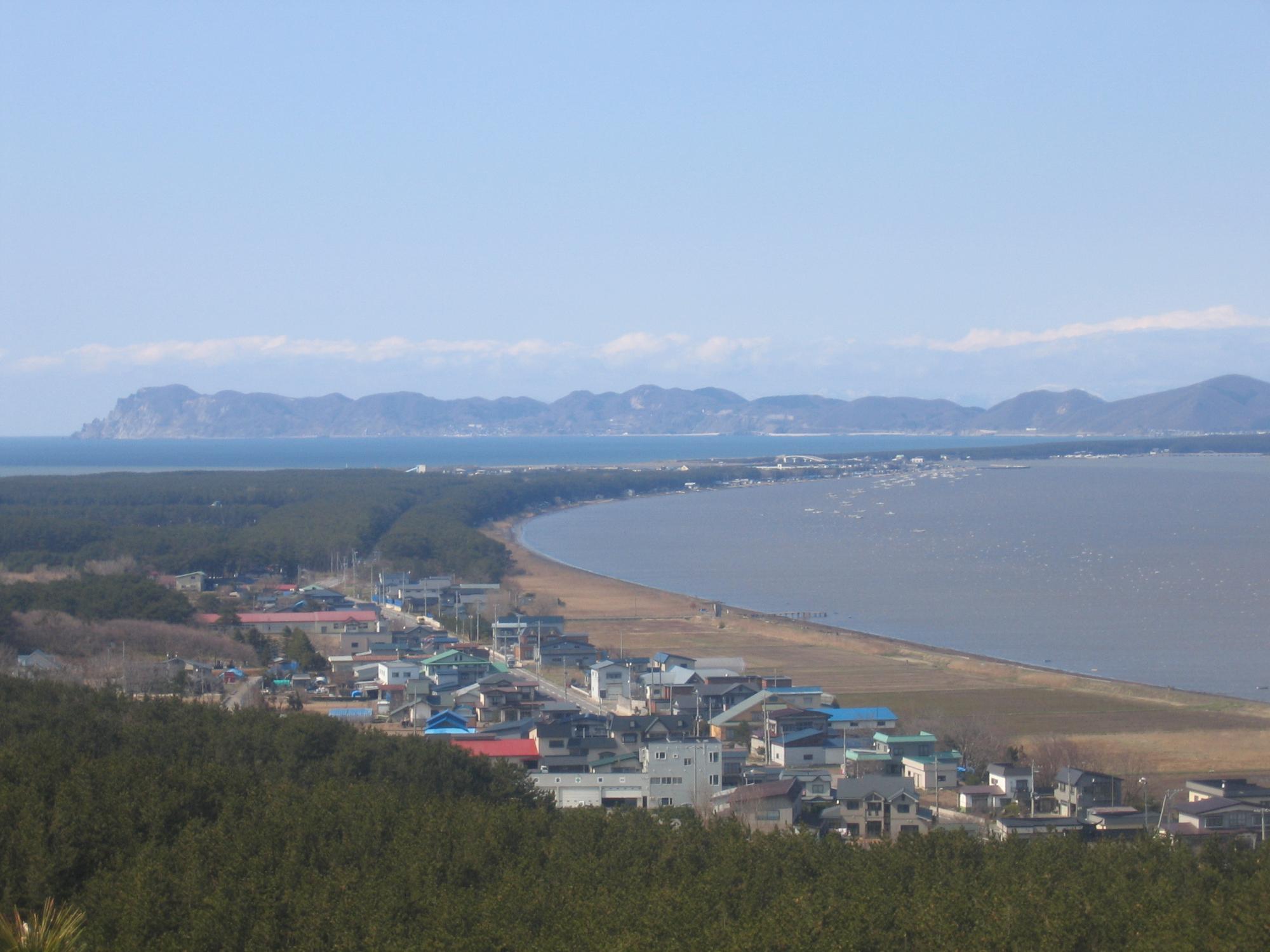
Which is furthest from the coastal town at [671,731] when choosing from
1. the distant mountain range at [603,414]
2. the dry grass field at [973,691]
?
the distant mountain range at [603,414]

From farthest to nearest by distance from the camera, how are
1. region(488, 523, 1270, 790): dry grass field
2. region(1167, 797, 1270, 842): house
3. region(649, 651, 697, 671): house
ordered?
region(649, 651, 697, 671): house
region(488, 523, 1270, 790): dry grass field
region(1167, 797, 1270, 842): house

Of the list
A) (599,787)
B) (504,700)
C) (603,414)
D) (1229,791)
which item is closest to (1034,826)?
(1229,791)

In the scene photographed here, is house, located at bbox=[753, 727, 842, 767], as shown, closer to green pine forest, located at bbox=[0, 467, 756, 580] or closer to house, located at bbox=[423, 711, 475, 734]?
house, located at bbox=[423, 711, 475, 734]

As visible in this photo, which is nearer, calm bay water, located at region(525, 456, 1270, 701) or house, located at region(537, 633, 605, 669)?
house, located at region(537, 633, 605, 669)

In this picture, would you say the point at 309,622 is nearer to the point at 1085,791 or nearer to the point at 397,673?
the point at 397,673

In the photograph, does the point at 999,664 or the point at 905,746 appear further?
the point at 999,664

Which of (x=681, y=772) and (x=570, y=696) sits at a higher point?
(x=681, y=772)

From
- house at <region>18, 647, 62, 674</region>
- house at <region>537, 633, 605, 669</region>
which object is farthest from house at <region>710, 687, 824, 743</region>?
house at <region>18, 647, 62, 674</region>
